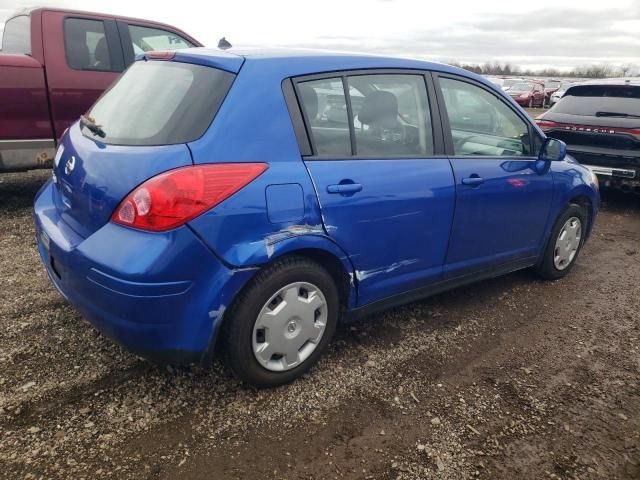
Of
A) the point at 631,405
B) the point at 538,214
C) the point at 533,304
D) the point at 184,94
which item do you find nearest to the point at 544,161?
the point at 538,214

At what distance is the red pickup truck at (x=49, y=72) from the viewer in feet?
16.9

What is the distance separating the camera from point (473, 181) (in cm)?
337

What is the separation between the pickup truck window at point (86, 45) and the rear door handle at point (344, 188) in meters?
4.10

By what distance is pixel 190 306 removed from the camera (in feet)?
7.69

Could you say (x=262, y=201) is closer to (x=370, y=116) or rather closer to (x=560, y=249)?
(x=370, y=116)

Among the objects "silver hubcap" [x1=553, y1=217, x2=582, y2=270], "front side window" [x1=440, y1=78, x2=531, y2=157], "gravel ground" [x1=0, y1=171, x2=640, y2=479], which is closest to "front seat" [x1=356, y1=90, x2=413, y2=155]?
"front side window" [x1=440, y1=78, x2=531, y2=157]

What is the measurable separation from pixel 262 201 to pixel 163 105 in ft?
2.31

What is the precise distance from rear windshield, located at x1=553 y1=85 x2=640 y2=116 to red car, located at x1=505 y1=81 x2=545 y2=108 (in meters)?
23.4

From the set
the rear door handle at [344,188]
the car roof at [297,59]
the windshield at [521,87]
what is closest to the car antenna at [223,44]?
the car roof at [297,59]

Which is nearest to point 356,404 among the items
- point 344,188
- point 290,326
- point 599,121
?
point 290,326

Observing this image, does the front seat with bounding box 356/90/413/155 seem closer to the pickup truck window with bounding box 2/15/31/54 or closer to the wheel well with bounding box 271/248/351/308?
the wheel well with bounding box 271/248/351/308

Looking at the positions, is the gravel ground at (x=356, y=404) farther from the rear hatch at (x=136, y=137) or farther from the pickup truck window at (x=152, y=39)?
the pickup truck window at (x=152, y=39)

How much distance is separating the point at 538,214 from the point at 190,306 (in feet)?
9.19

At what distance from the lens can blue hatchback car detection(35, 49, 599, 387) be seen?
2301 millimetres
